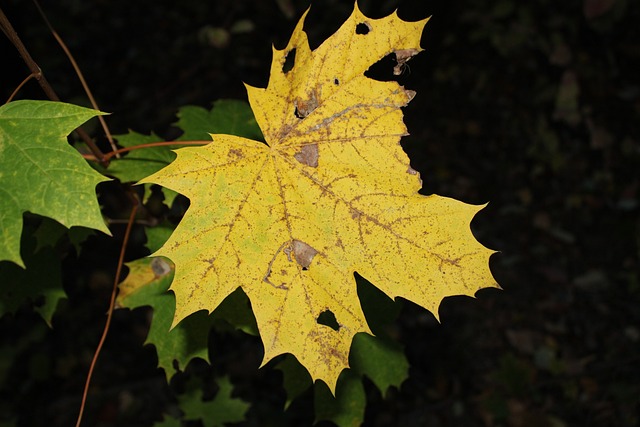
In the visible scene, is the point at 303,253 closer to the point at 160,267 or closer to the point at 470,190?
the point at 160,267

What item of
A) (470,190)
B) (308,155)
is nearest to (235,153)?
(308,155)

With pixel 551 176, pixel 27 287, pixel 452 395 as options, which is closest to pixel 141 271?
pixel 27 287

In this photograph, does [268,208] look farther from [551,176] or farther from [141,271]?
[551,176]

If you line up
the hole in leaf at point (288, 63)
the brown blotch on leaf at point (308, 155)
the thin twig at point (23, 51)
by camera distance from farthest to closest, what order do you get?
1. the hole in leaf at point (288, 63)
2. the brown blotch on leaf at point (308, 155)
3. the thin twig at point (23, 51)

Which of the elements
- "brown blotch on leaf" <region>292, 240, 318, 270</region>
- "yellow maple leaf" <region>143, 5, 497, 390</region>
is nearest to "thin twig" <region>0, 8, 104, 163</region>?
"yellow maple leaf" <region>143, 5, 497, 390</region>

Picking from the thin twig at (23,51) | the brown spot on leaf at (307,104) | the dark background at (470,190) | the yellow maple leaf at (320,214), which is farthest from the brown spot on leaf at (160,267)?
the dark background at (470,190)

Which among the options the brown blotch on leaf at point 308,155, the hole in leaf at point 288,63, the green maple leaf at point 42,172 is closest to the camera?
the green maple leaf at point 42,172

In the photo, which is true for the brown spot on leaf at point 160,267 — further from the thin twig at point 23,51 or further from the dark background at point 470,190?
the dark background at point 470,190
